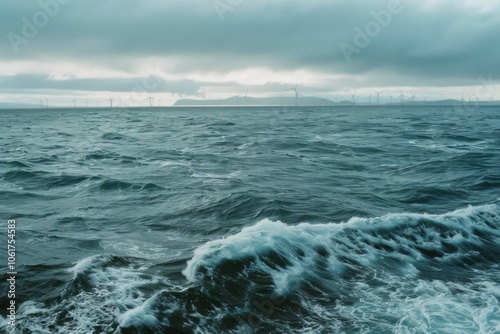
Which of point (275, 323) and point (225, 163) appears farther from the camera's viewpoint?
point (225, 163)

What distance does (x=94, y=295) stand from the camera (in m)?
10.7

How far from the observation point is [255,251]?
1357 centimetres

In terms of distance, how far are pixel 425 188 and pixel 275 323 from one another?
1756 centimetres

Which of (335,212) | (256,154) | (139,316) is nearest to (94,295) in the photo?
(139,316)

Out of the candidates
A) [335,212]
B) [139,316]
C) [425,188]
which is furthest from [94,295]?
[425,188]

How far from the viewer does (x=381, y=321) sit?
10023 mm

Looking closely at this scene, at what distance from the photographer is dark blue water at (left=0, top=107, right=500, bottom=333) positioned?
397 inches

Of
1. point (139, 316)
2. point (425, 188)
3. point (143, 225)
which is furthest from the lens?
point (425, 188)

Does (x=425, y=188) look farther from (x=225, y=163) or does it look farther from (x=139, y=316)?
(x=139, y=316)

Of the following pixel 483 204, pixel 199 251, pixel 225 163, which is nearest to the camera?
pixel 199 251

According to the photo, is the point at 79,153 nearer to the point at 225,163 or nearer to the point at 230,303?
the point at 225,163

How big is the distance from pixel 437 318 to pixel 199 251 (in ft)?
22.7

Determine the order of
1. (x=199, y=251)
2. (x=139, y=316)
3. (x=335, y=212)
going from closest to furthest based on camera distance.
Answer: (x=139, y=316)
(x=199, y=251)
(x=335, y=212)

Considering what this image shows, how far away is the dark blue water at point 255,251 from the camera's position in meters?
10.1
